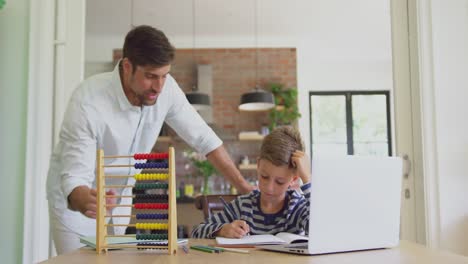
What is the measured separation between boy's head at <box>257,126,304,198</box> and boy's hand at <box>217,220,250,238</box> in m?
0.22

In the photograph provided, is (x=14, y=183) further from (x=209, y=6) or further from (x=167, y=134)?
(x=167, y=134)

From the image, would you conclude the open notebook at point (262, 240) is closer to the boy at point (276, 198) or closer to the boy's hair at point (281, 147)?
the boy at point (276, 198)

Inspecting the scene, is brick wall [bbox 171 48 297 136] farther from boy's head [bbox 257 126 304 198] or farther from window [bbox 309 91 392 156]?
boy's head [bbox 257 126 304 198]

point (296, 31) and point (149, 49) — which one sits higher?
point (296, 31)

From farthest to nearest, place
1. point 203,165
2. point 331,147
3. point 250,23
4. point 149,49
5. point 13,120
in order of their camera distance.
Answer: point 331,147
point 250,23
point 203,165
point 13,120
point 149,49

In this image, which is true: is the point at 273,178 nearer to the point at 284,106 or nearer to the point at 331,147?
the point at 284,106

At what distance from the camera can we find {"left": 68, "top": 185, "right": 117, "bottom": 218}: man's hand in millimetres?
1372

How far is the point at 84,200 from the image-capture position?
1436 millimetres

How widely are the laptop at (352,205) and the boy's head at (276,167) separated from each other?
386mm

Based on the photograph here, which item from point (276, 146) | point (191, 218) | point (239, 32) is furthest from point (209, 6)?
point (276, 146)

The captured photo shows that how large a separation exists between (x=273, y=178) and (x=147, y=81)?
592 millimetres

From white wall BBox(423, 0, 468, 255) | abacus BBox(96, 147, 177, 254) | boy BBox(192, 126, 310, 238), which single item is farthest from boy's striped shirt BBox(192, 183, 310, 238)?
white wall BBox(423, 0, 468, 255)

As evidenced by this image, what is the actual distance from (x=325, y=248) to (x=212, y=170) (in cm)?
502

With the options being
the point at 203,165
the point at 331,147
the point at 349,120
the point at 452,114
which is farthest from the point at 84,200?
the point at 349,120
